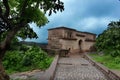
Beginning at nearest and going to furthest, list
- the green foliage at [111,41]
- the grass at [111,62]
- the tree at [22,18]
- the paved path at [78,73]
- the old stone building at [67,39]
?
the tree at [22,18] → the paved path at [78,73] → the grass at [111,62] → the green foliage at [111,41] → the old stone building at [67,39]

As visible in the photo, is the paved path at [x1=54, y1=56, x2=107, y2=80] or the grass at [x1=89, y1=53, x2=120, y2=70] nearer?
the paved path at [x1=54, y1=56, x2=107, y2=80]

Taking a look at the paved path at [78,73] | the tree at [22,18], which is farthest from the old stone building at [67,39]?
the tree at [22,18]

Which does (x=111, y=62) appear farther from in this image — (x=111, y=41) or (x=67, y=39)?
(x=67, y=39)

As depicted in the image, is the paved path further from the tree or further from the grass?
the tree

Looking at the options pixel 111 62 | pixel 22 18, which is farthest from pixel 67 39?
pixel 22 18

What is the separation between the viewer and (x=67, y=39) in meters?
44.1

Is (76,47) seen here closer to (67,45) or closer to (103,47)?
(67,45)

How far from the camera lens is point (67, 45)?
44250 mm

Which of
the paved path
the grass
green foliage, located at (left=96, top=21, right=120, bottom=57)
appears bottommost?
the paved path

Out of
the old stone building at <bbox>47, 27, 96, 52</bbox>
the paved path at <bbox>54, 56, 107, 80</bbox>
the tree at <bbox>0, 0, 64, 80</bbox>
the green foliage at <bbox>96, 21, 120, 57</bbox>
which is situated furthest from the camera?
the old stone building at <bbox>47, 27, 96, 52</bbox>

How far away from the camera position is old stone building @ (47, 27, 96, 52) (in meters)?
43.7

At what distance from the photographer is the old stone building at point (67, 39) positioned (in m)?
43.7

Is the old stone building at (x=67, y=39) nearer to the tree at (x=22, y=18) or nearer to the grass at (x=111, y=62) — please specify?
the grass at (x=111, y=62)

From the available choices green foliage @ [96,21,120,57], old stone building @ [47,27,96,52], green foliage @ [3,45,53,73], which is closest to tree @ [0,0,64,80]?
green foliage @ [3,45,53,73]
